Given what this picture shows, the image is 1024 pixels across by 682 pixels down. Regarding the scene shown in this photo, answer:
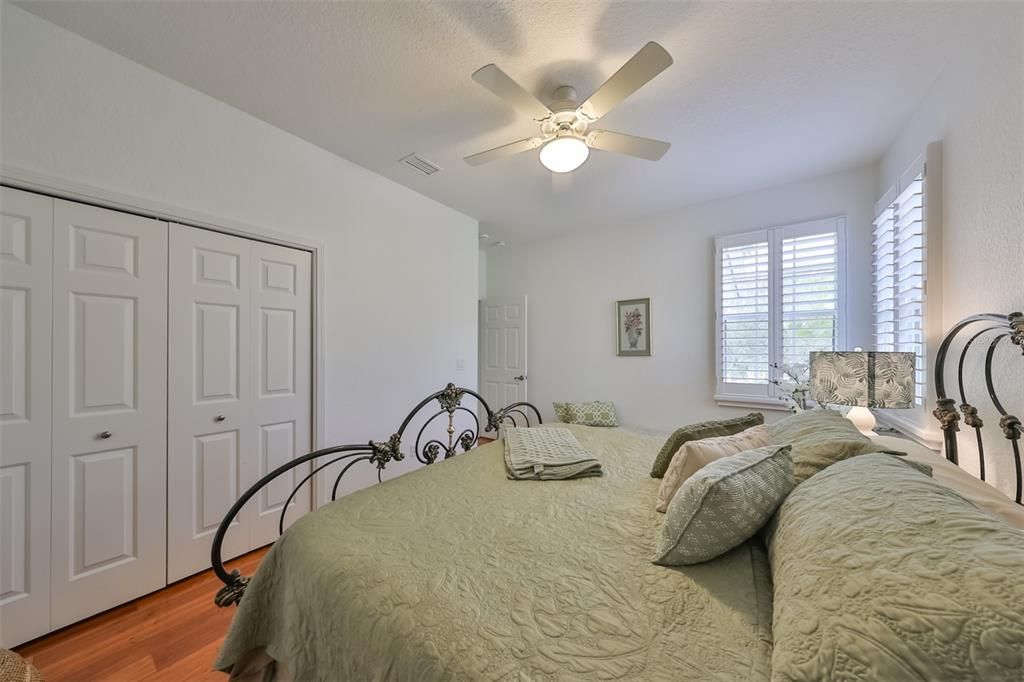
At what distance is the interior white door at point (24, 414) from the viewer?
155 cm

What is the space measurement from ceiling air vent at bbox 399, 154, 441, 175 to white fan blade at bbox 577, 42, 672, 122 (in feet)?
4.43

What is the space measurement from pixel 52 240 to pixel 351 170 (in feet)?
5.47

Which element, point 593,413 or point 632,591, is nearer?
point 632,591

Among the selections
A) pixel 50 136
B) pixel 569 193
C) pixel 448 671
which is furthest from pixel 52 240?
pixel 569 193

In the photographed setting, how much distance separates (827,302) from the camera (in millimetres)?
2936

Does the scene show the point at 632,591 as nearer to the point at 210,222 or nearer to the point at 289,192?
the point at 210,222

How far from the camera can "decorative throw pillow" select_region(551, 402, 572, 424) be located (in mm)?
4074

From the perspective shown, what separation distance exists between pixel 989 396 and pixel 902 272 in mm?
1132

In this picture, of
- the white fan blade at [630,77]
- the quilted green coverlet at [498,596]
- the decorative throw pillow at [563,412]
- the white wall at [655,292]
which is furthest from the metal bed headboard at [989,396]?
the decorative throw pillow at [563,412]

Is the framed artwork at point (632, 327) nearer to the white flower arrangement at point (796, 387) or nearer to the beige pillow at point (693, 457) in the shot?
the white flower arrangement at point (796, 387)

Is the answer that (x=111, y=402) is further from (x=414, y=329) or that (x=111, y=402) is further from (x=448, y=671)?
(x=448, y=671)

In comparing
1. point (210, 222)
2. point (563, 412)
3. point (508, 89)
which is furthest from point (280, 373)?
point (563, 412)

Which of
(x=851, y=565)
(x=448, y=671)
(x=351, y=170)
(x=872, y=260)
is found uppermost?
(x=351, y=170)

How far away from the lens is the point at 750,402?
325 centimetres
